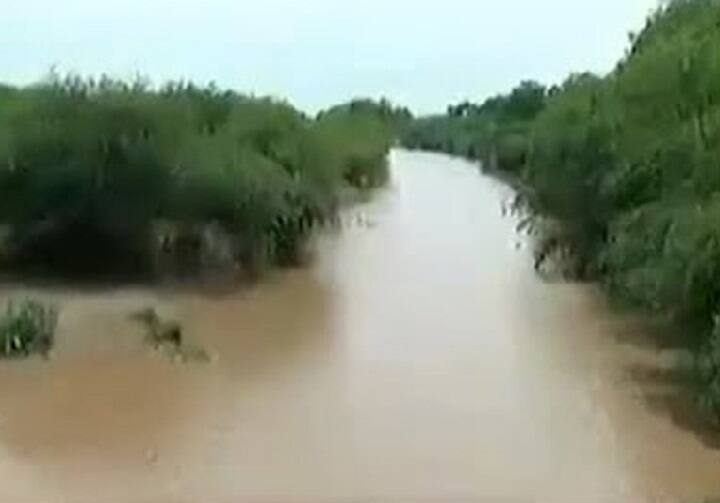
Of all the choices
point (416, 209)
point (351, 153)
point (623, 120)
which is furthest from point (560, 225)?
point (351, 153)

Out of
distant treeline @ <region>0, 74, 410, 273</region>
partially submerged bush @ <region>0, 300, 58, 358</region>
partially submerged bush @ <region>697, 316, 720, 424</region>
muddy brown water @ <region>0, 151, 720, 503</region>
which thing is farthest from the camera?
distant treeline @ <region>0, 74, 410, 273</region>

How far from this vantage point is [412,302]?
86.4 feet

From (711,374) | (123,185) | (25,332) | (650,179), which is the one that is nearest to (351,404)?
(711,374)

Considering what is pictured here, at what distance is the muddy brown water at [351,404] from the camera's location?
13.8 metres

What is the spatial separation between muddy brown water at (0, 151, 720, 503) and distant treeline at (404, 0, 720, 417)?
1.00 m

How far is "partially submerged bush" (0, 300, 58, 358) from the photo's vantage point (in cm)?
1886

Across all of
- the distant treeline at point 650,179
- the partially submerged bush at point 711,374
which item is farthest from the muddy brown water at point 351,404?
the distant treeline at point 650,179

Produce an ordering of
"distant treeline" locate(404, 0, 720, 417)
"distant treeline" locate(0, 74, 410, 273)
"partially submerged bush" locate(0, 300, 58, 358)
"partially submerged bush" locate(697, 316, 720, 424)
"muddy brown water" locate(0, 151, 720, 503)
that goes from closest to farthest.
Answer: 1. "muddy brown water" locate(0, 151, 720, 503)
2. "partially submerged bush" locate(697, 316, 720, 424)
3. "distant treeline" locate(404, 0, 720, 417)
4. "partially submerged bush" locate(0, 300, 58, 358)
5. "distant treeline" locate(0, 74, 410, 273)

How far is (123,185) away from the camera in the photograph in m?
25.2

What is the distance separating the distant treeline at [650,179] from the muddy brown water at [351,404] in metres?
1.00

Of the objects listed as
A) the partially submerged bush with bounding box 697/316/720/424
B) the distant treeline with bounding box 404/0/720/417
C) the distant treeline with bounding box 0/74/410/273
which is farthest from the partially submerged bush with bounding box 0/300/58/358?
the partially submerged bush with bounding box 697/316/720/424

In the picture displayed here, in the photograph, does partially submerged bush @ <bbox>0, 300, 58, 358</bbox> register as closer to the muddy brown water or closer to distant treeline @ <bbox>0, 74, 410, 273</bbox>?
the muddy brown water

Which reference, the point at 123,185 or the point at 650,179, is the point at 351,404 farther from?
the point at 123,185

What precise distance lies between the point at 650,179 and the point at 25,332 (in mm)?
8331
